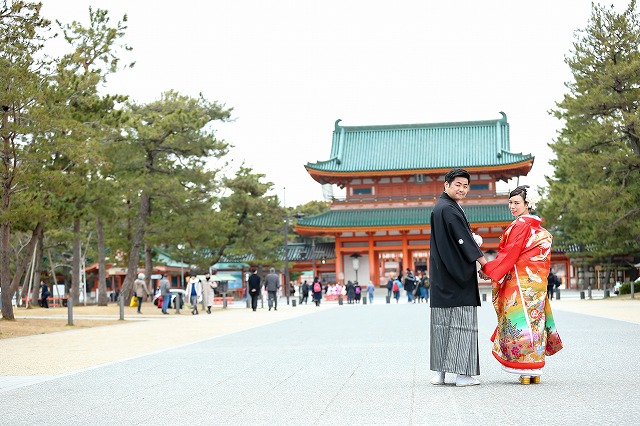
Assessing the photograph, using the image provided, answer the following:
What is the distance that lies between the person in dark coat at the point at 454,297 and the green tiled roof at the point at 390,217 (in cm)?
4991

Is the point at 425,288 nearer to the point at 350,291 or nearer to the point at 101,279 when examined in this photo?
the point at 350,291

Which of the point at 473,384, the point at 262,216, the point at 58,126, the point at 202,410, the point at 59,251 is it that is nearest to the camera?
the point at 202,410

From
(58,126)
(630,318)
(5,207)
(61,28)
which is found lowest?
(630,318)

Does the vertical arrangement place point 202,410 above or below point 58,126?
below

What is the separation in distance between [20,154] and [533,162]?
4451cm

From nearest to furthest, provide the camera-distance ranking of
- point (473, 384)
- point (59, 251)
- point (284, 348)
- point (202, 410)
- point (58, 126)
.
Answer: point (202, 410) → point (473, 384) → point (284, 348) → point (58, 126) → point (59, 251)

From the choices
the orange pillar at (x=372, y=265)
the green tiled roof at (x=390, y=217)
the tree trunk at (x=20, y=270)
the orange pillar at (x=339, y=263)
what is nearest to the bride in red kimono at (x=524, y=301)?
the tree trunk at (x=20, y=270)

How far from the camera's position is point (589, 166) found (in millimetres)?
32719

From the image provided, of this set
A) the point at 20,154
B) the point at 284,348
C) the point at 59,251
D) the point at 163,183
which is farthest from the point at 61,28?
the point at 59,251

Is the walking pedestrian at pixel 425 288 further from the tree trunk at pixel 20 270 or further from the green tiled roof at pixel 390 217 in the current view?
the tree trunk at pixel 20 270

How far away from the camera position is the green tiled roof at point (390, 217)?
2312 inches

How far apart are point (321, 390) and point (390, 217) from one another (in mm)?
52047

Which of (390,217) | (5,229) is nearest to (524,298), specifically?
(5,229)

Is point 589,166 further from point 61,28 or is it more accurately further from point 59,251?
point 59,251
